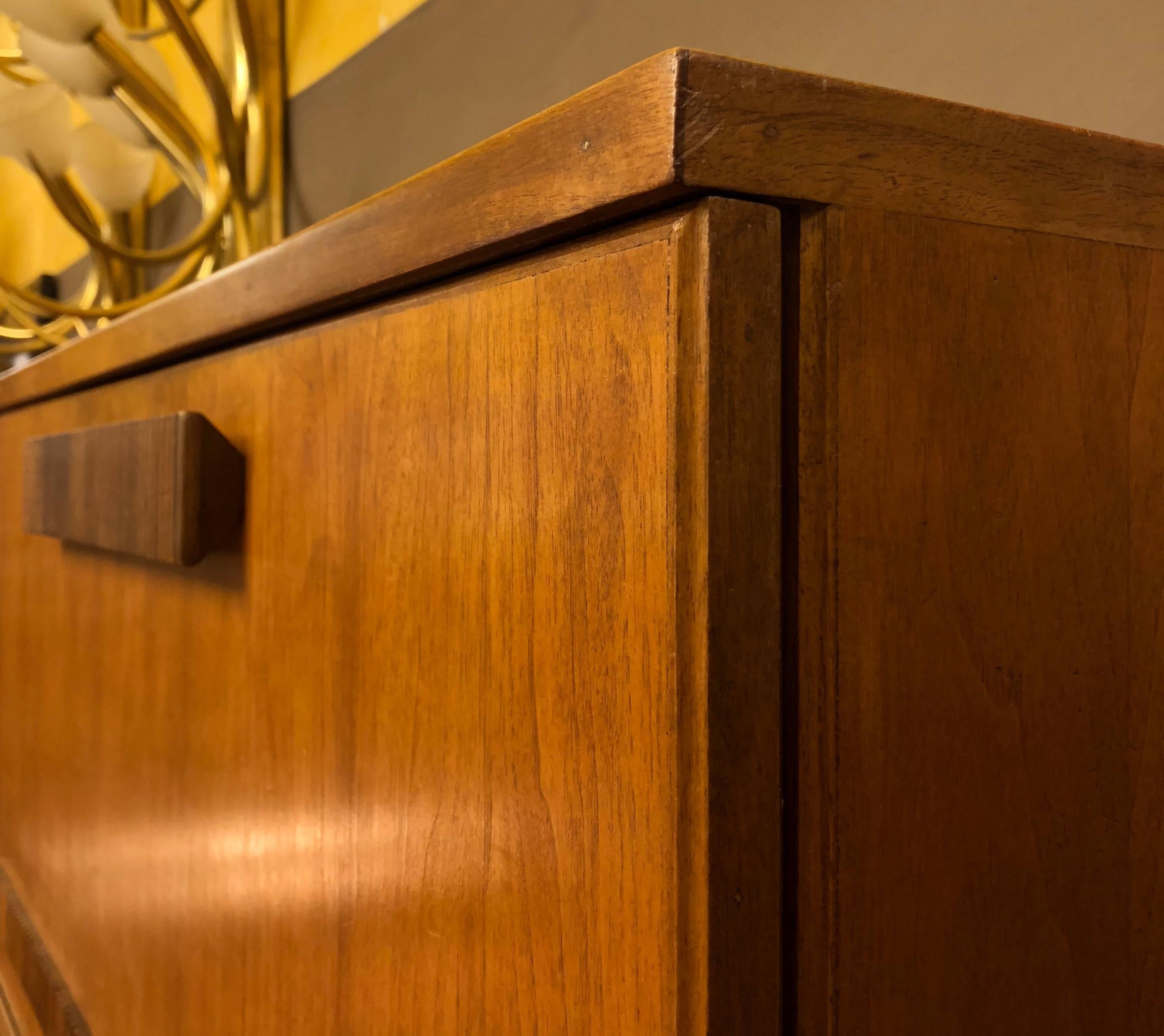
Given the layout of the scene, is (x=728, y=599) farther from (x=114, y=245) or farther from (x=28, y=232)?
(x=28, y=232)

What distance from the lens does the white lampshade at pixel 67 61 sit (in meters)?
0.94

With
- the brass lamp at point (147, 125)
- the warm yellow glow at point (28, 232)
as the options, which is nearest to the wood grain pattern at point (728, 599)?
the brass lamp at point (147, 125)

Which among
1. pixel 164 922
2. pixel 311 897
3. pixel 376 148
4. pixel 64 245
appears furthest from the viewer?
pixel 64 245

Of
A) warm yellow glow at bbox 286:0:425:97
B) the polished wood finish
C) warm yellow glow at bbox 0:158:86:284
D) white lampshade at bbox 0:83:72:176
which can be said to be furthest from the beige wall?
warm yellow glow at bbox 0:158:86:284

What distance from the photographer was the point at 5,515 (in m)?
0.69

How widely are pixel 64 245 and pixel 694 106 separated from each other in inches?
78.9

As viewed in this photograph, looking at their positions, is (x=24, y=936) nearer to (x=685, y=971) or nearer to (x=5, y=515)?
(x=5, y=515)

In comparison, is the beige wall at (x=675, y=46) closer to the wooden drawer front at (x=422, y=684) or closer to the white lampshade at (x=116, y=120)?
the white lampshade at (x=116, y=120)

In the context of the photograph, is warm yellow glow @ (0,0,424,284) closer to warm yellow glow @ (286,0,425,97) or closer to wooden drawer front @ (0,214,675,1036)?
warm yellow glow @ (286,0,425,97)

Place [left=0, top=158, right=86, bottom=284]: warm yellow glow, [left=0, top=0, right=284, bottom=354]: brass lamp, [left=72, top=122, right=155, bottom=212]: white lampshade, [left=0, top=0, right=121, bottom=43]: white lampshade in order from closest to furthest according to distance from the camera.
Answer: [left=0, top=0, right=121, bottom=43]: white lampshade
[left=0, top=0, right=284, bottom=354]: brass lamp
[left=72, top=122, right=155, bottom=212]: white lampshade
[left=0, top=158, right=86, bottom=284]: warm yellow glow

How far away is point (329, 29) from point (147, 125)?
28 cm

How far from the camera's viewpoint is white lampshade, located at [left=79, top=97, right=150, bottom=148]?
104 centimetres

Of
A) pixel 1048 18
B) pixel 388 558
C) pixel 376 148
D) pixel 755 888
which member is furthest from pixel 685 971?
pixel 376 148

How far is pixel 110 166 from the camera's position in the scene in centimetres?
114
